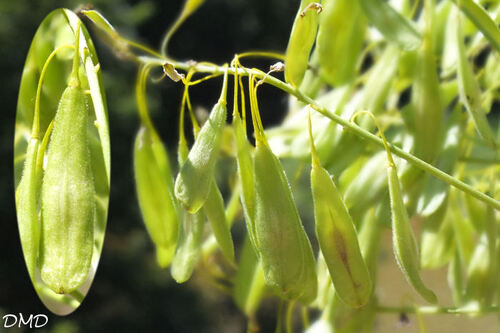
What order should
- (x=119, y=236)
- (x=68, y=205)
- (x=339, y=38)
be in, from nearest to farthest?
(x=68, y=205) → (x=339, y=38) → (x=119, y=236)

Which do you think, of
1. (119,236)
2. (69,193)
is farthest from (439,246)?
(119,236)

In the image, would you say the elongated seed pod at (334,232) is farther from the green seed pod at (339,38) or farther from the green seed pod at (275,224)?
the green seed pod at (339,38)

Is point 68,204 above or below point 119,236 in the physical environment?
above

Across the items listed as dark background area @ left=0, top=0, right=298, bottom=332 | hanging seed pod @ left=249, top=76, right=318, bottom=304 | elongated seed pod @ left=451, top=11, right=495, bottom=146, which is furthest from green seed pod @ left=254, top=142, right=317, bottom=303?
dark background area @ left=0, top=0, right=298, bottom=332

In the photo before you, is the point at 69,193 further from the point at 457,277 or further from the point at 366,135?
the point at 457,277

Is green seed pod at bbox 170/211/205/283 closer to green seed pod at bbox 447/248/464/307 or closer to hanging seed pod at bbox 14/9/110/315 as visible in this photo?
hanging seed pod at bbox 14/9/110/315

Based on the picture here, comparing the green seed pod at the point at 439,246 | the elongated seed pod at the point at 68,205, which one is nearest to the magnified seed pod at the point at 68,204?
the elongated seed pod at the point at 68,205

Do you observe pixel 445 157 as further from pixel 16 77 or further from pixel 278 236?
pixel 16 77
